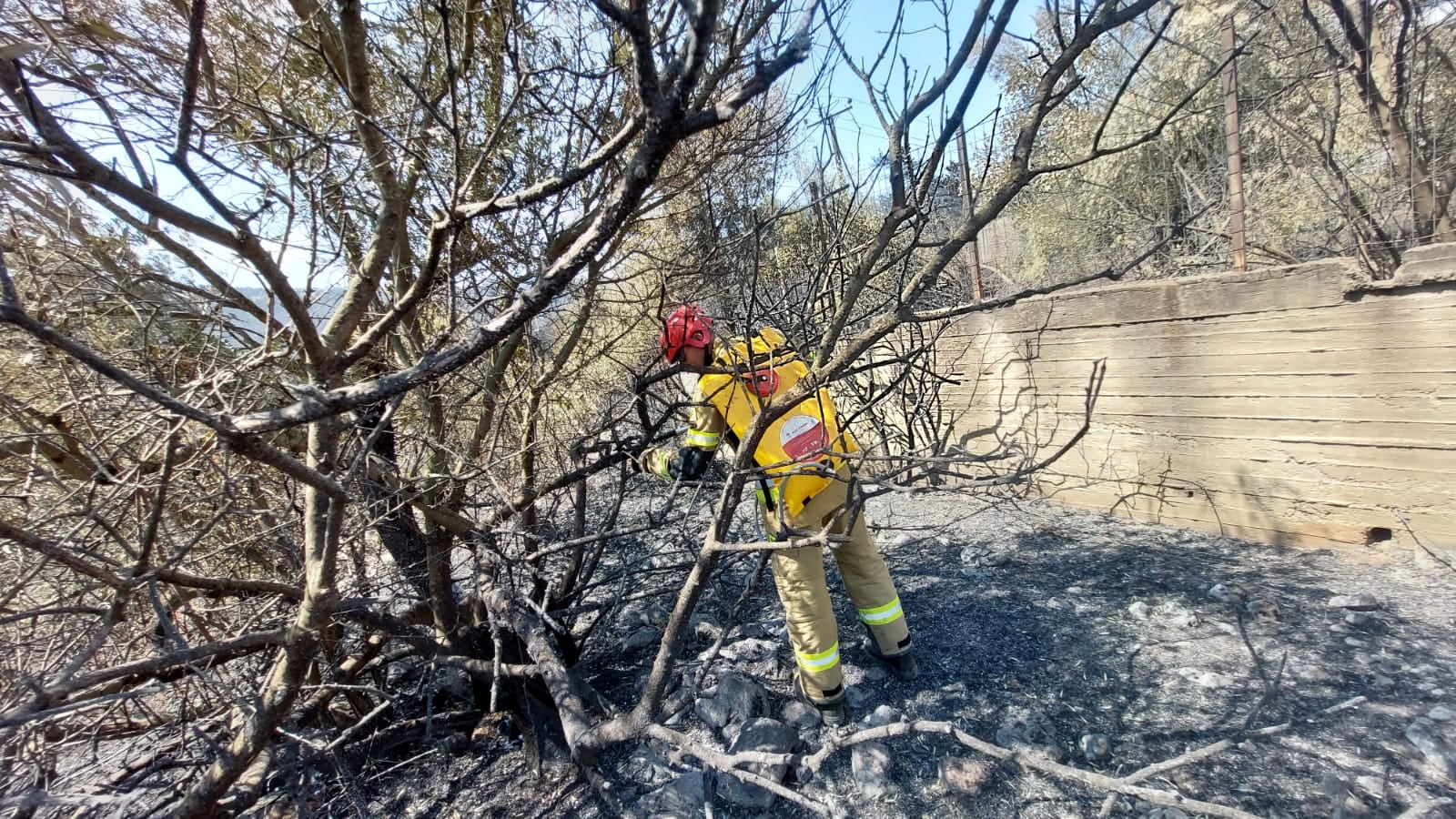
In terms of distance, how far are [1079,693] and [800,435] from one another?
1629mm

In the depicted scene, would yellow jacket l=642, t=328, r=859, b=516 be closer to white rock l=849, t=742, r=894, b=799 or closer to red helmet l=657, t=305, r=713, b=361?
red helmet l=657, t=305, r=713, b=361

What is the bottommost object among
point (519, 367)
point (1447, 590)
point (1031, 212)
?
point (1447, 590)

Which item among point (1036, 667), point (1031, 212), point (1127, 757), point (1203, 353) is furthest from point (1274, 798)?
point (1031, 212)

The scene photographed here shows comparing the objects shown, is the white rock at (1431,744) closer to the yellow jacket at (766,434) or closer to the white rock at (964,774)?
the white rock at (964,774)

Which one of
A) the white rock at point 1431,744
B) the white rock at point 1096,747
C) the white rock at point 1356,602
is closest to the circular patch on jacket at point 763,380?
the white rock at point 1096,747

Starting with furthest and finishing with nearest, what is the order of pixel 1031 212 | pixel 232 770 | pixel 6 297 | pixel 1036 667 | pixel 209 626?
pixel 1031 212
pixel 1036 667
pixel 209 626
pixel 232 770
pixel 6 297

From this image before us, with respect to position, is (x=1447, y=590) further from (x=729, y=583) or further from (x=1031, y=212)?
(x=1031, y=212)

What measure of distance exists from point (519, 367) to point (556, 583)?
1.40m

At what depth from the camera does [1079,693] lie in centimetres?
262

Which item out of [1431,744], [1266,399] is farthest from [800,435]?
[1266,399]

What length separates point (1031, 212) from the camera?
41.3ft

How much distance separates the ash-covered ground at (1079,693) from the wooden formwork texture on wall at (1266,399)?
0.26m

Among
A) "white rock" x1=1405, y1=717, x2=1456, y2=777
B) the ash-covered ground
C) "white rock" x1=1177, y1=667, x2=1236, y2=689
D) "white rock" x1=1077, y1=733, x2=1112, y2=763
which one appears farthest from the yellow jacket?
"white rock" x1=1405, y1=717, x2=1456, y2=777

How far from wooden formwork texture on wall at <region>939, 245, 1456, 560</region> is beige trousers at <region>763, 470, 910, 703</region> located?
81 centimetres
